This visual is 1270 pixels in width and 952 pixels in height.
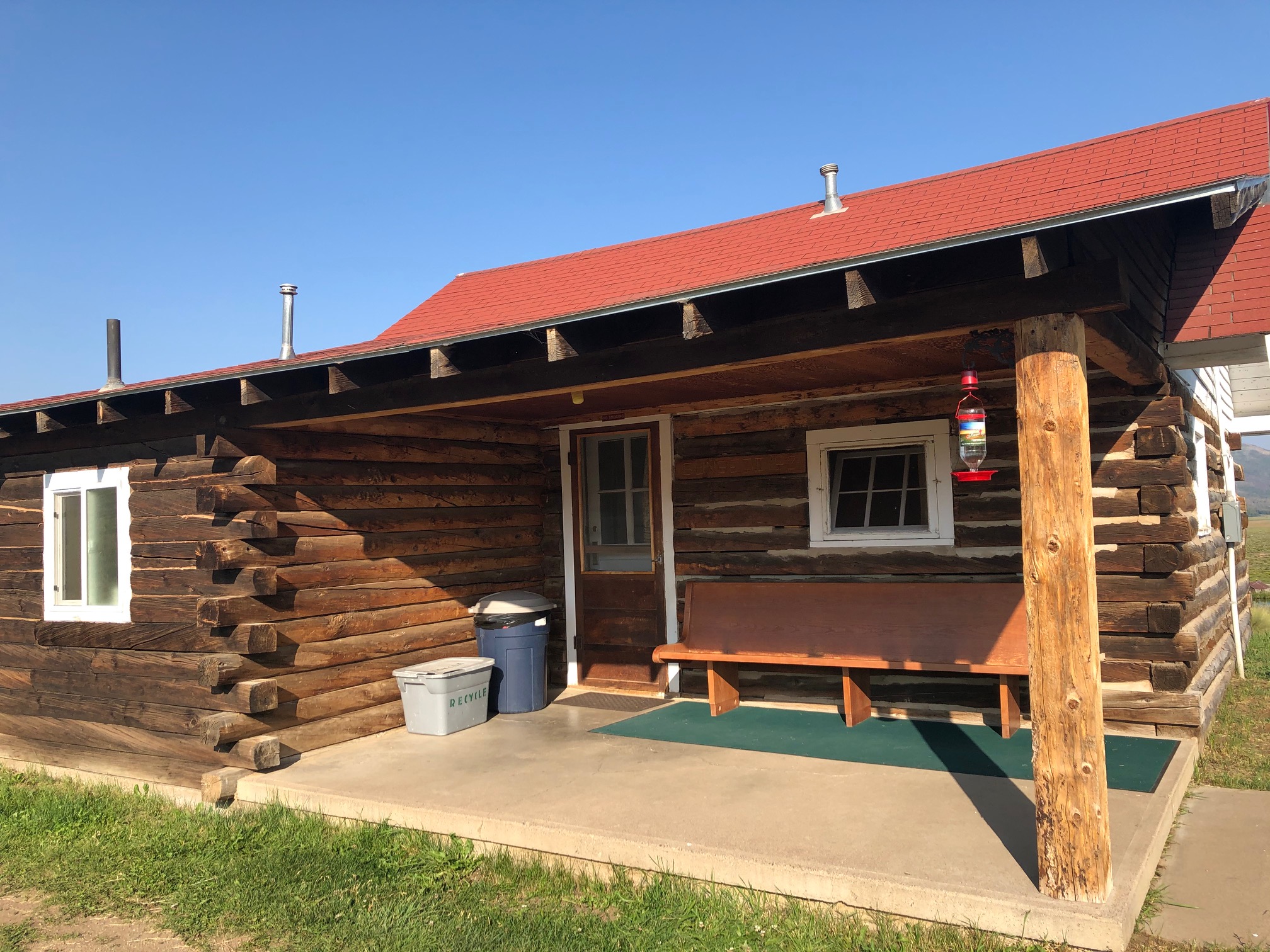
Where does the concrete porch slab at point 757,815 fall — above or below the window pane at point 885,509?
below

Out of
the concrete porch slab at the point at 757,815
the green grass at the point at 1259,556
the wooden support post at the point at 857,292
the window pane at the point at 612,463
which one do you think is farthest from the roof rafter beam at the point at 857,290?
the green grass at the point at 1259,556

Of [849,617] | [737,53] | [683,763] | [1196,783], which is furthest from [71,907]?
[737,53]

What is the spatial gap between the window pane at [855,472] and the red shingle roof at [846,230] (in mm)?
A: 1480

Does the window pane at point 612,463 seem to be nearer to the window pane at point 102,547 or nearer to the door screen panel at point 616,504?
the door screen panel at point 616,504

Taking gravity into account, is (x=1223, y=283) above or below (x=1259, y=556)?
above

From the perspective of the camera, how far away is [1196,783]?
5.35m

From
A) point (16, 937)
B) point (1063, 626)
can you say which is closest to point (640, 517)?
point (1063, 626)

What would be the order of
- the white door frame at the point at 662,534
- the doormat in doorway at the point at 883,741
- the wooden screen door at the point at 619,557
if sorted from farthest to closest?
the wooden screen door at the point at 619,557 → the white door frame at the point at 662,534 → the doormat in doorway at the point at 883,741

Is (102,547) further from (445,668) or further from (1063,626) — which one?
(1063,626)

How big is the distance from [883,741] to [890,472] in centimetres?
194

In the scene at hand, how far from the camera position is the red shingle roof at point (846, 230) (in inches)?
197

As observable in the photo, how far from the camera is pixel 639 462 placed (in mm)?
7898

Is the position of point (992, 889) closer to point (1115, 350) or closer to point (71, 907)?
point (1115, 350)

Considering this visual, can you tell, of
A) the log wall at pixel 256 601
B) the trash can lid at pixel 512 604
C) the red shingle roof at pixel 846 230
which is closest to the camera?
the red shingle roof at pixel 846 230
